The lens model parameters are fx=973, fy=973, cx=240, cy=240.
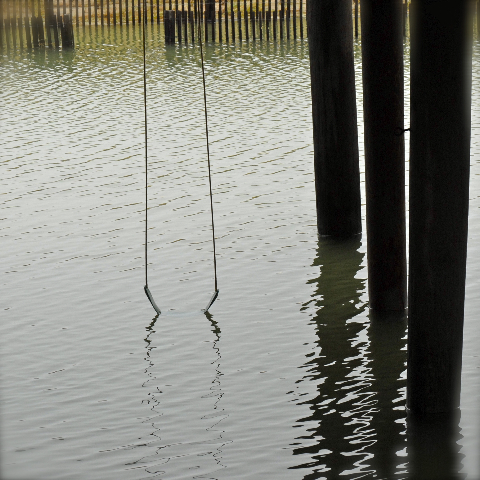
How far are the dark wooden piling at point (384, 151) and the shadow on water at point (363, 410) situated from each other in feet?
1.05

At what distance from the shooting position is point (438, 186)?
5.23 meters

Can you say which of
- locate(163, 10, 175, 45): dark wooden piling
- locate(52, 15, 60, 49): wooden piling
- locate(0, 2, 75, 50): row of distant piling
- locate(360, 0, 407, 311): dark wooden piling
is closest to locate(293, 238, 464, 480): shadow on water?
locate(360, 0, 407, 311): dark wooden piling

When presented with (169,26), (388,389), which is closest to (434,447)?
(388,389)

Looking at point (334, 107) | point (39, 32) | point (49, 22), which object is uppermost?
point (49, 22)

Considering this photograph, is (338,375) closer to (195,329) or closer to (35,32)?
(195,329)

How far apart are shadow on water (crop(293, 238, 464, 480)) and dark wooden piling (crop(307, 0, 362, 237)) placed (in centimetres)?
134

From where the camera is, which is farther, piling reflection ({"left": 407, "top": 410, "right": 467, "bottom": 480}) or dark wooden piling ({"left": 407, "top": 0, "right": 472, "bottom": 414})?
piling reflection ({"left": 407, "top": 410, "right": 467, "bottom": 480})

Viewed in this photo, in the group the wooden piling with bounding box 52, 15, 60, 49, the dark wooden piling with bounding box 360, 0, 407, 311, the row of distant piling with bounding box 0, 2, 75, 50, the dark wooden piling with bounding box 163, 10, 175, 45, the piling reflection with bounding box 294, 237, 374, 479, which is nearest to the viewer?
the piling reflection with bounding box 294, 237, 374, 479

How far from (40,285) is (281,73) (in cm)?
1410

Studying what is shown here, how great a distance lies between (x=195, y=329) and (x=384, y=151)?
207cm

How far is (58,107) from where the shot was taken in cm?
1880

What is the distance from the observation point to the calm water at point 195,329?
225 inches

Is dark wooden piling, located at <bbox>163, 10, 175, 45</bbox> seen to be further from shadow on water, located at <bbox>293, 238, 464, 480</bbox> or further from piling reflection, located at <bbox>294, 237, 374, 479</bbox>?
shadow on water, located at <bbox>293, 238, 464, 480</bbox>

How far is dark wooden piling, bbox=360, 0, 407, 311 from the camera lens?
700 cm
